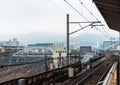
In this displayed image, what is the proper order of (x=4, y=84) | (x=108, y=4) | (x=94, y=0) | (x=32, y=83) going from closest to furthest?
(x=4, y=84) < (x=32, y=83) < (x=94, y=0) < (x=108, y=4)

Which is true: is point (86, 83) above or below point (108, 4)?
below

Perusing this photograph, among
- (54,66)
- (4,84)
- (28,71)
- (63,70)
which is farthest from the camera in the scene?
(63,70)

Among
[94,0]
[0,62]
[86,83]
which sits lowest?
[86,83]

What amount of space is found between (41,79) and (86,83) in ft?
16.5

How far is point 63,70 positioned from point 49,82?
3773 mm

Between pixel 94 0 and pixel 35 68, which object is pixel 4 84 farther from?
pixel 94 0

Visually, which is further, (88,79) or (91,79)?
(91,79)

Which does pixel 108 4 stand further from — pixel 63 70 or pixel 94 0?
pixel 63 70

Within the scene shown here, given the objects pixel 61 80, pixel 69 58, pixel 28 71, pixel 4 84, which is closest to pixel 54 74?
pixel 61 80

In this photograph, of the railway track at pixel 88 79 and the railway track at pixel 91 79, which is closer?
the railway track at pixel 88 79

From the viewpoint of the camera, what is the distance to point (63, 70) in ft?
71.5

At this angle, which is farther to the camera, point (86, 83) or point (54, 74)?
point (86, 83)

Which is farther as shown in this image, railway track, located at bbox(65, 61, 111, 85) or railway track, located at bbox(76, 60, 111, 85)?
railway track, located at bbox(76, 60, 111, 85)

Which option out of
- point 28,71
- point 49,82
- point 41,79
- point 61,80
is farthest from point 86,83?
point 28,71
